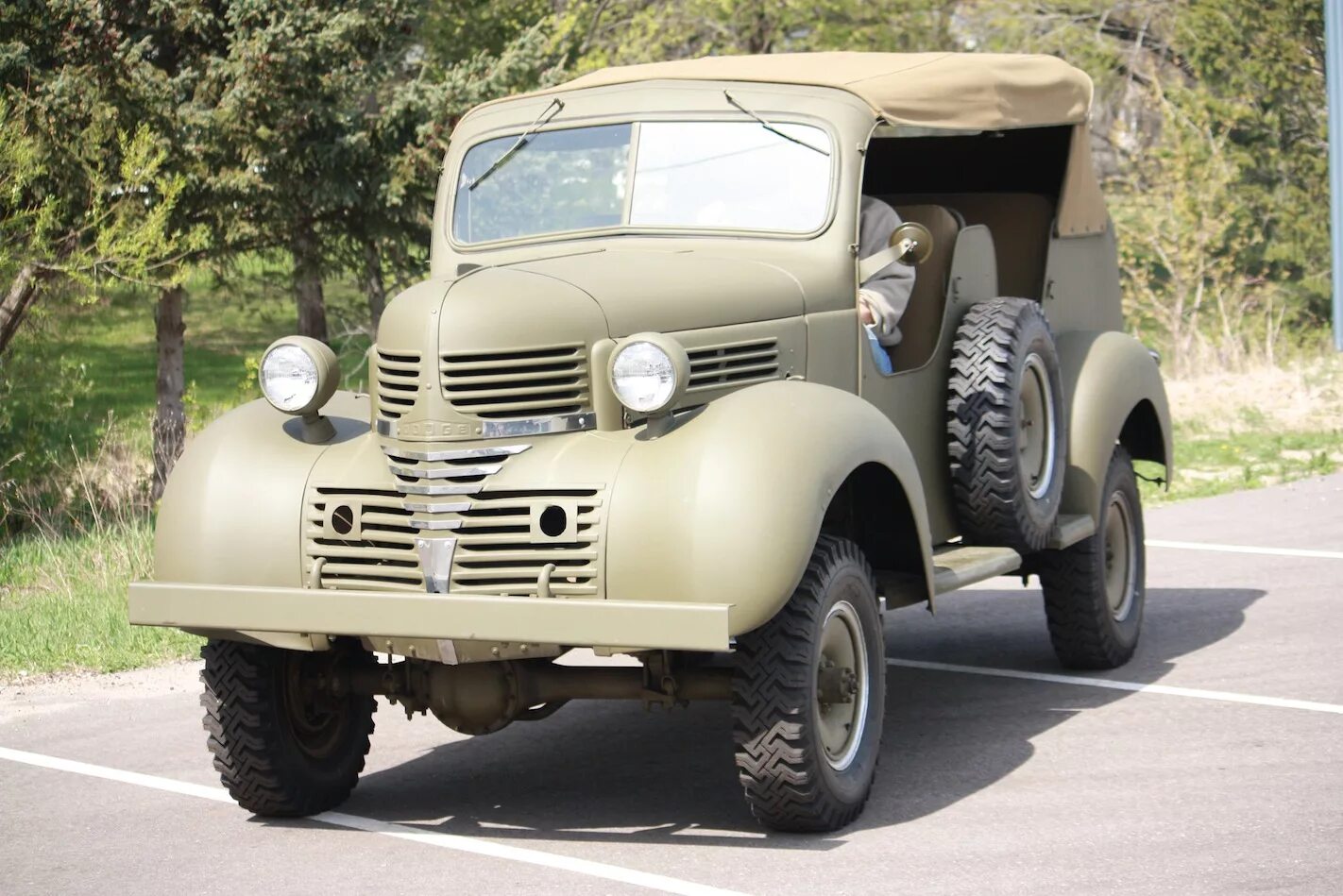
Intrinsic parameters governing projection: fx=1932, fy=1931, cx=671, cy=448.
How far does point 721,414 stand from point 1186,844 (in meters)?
1.73

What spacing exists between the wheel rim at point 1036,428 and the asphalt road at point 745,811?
0.88m

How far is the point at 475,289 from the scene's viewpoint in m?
5.46

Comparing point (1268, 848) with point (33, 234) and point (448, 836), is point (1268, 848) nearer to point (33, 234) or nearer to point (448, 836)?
point (448, 836)

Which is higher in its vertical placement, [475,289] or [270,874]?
[475,289]

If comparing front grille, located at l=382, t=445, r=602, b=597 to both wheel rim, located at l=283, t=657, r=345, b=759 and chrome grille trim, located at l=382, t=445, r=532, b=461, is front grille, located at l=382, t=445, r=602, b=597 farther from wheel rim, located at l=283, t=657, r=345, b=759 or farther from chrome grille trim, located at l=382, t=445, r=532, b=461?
wheel rim, located at l=283, t=657, r=345, b=759

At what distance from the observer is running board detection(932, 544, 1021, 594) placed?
6164 mm

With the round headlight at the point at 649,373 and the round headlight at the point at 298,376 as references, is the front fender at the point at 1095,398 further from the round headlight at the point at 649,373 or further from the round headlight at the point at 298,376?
the round headlight at the point at 298,376

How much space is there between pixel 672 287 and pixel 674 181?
3.03 feet

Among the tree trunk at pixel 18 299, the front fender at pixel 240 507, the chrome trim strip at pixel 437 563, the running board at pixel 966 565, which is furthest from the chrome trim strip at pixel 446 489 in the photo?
the tree trunk at pixel 18 299

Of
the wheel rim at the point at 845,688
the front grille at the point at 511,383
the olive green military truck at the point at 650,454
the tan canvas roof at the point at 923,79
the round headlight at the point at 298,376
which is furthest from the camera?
the tan canvas roof at the point at 923,79

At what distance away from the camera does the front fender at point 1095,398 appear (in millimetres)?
7418

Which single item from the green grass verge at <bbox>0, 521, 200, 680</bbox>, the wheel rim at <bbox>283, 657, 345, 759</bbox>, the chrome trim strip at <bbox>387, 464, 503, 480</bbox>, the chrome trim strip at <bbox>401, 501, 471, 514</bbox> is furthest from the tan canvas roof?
the green grass verge at <bbox>0, 521, 200, 680</bbox>

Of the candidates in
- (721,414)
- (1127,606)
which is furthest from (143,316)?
(721,414)

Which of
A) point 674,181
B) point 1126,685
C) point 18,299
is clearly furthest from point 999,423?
point 18,299
